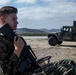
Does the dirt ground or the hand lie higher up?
the hand

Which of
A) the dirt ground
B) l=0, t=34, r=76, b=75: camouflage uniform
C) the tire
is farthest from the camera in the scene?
the tire

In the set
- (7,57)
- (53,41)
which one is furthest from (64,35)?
(7,57)

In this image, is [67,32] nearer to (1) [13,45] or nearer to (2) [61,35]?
(2) [61,35]

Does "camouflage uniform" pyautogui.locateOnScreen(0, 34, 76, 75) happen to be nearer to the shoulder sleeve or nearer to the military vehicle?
the shoulder sleeve

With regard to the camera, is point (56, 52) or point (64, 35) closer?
point (56, 52)

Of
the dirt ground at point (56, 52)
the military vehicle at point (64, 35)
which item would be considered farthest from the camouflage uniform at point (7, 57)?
the military vehicle at point (64, 35)

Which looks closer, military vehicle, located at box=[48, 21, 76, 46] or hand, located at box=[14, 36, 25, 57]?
hand, located at box=[14, 36, 25, 57]

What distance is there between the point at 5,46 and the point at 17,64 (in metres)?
0.27

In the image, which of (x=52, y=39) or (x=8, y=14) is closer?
(x=8, y=14)

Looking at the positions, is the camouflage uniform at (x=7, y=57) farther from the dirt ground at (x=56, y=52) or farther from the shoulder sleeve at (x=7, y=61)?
A: the dirt ground at (x=56, y=52)

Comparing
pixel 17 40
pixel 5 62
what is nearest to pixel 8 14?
pixel 17 40

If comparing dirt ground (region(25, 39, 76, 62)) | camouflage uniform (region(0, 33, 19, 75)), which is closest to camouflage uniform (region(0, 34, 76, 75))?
camouflage uniform (region(0, 33, 19, 75))

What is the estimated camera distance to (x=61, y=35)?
80.5 ft

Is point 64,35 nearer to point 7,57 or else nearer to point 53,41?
point 53,41
